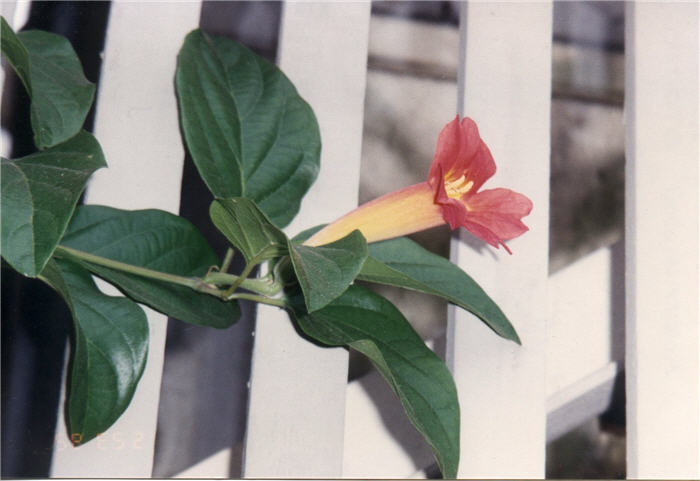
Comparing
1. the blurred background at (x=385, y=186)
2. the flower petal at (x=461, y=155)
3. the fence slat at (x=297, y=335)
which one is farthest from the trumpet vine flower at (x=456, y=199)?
the blurred background at (x=385, y=186)

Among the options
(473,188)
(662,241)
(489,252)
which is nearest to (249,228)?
(473,188)

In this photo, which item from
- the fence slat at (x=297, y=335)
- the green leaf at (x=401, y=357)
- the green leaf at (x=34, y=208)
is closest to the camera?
the green leaf at (x=34, y=208)

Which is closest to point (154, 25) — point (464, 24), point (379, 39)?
point (464, 24)

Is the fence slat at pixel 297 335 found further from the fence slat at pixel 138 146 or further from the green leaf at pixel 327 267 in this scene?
the green leaf at pixel 327 267

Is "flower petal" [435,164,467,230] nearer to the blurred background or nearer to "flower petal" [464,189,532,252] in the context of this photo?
"flower petal" [464,189,532,252]

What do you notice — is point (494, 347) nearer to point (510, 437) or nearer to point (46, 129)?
point (510, 437)

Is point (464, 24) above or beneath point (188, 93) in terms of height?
above
